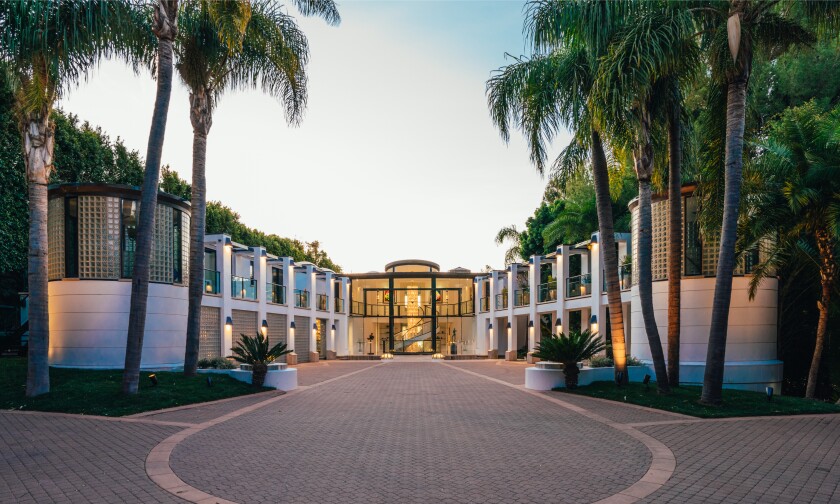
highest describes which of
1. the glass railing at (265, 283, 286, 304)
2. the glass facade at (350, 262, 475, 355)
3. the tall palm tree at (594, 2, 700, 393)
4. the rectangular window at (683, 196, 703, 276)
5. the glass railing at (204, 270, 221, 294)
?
the tall palm tree at (594, 2, 700, 393)

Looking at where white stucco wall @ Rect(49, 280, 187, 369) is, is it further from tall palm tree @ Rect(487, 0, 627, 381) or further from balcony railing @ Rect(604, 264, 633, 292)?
balcony railing @ Rect(604, 264, 633, 292)

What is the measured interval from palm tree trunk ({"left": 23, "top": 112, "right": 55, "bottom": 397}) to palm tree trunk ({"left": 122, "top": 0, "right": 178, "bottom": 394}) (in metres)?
1.99

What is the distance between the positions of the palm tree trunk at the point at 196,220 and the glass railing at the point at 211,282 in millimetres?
6815

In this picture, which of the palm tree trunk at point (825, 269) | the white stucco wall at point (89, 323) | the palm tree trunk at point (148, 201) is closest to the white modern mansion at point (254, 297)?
the white stucco wall at point (89, 323)

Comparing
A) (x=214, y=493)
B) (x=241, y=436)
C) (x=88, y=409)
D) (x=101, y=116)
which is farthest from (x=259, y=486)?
(x=101, y=116)

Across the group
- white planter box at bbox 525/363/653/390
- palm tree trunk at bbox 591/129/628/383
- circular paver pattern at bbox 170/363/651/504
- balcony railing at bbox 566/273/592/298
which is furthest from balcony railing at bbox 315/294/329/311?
palm tree trunk at bbox 591/129/628/383

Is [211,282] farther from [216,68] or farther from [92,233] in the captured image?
[216,68]

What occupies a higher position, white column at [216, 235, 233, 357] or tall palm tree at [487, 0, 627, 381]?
tall palm tree at [487, 0, 627, 381]

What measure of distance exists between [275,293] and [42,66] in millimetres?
18273

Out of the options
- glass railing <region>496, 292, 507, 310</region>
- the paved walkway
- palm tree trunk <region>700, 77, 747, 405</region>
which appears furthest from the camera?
glass railing <region>496, 292, 507, 310</region>

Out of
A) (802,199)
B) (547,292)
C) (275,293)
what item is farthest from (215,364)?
(547,292)

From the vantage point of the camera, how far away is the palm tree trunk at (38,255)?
12.6 meters

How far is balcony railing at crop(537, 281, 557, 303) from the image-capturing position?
29.4 m

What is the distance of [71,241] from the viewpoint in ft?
55.4
